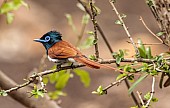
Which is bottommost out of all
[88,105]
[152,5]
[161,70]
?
[88,105]

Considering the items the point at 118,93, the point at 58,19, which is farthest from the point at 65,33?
the point at 118,93

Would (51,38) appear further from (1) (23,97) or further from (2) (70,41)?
(2) (70,41)

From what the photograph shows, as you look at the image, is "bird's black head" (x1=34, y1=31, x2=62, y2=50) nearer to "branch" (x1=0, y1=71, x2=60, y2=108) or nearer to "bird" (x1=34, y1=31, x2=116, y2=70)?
"bird" (x1=34, y1=31, x2=116, y2=70)

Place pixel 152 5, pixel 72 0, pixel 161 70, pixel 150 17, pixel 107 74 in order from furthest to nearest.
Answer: pixel 72 0 → pixel 150 17 → pixel 107 74 → pixel 152 5 → pixel 161 70

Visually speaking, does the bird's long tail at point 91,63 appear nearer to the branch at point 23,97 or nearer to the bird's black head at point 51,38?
the bird's black head at point 51,38

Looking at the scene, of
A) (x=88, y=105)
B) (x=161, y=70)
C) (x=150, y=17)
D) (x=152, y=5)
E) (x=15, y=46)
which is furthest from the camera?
(x=150, y=17)

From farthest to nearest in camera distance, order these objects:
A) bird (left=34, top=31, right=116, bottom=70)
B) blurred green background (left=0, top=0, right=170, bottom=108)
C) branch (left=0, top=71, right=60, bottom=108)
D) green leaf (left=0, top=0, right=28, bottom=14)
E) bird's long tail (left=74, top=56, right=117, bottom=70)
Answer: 1. blurred green background (left=0, top=0, right=170, bottom=108)
2. branch (left=0, top=71, right=60, bottom=108)
3. green leaf (left=0, top=0, right=28, bottom=14)
4. bird (left=34, top=31, right=116, bottom=70)
5. bird's long tail (left=74, top=56, right=117, bottom=70)

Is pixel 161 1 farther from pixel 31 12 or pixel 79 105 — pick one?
pixel 31 12

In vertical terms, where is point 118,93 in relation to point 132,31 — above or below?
below

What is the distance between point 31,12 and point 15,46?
2.68 ft

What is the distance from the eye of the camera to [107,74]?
6.11 metres

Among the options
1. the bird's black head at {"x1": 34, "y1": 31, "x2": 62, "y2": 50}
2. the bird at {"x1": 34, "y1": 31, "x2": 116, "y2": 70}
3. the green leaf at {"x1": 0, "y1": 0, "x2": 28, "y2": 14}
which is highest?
the green leaf at {"x1": 0, "y1": 0, "x2": 28, "y2": 14}

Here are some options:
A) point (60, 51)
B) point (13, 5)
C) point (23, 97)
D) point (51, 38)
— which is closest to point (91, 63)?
point (60, 51)

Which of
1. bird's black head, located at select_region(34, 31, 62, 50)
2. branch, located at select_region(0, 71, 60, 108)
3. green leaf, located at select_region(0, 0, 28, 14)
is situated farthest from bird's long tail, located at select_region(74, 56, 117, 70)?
branch, located at select_region(0, 71, 60, 108)
